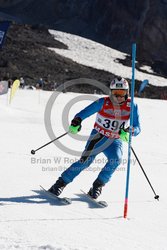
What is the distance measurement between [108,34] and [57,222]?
84.1 metres

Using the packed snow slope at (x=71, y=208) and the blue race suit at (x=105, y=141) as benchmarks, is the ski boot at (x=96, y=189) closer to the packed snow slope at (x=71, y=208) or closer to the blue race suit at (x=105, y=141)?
the blue race suit at (x=105, y=141)

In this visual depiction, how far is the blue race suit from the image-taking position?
18.4ft

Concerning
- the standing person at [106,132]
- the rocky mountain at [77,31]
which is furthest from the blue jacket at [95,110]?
the rocky mountain at [77,31]

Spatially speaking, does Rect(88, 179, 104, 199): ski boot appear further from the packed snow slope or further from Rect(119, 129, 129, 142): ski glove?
Rect(119, 129, 129, 142): ski glove

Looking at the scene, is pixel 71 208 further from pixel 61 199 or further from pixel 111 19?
pixel 111 19

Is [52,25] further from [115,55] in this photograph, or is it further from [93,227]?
[93,227]

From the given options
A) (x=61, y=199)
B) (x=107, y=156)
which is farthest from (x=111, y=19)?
(x=61, y=199)

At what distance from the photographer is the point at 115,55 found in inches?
2505

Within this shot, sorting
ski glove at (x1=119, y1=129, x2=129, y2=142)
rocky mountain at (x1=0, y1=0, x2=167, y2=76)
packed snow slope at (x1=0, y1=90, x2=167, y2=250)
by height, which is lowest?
packed snow slope at (x1=0, y1=90, x2=167, y2=250)

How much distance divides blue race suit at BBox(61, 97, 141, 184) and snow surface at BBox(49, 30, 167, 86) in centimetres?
4653

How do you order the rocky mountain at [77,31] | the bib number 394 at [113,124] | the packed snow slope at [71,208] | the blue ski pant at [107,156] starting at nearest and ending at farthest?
1. the packed snow slope at [71,208]
2. the blue ski pant at [107,156]
3. the bib number 394 at [113,124]
4. the rocky mountain at [77,31]

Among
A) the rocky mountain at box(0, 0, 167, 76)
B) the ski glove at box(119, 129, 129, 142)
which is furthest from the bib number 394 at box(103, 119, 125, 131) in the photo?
the rocky mountain at box(0, 0, 167, 76)

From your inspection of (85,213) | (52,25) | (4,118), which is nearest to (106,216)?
(85,213)

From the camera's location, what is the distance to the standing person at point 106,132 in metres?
5.59
